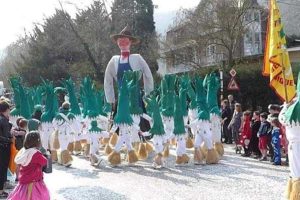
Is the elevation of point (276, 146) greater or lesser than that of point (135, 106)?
lesser

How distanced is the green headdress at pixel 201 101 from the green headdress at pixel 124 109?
1506mm

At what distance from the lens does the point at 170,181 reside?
7.99 meters

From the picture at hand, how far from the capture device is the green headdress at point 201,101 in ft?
31.9

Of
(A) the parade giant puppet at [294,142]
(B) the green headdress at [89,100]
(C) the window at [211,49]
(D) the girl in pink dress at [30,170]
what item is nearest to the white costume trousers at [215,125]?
(B) the green headdress at [89,100]

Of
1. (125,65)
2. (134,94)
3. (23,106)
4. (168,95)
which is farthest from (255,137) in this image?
(23,106)

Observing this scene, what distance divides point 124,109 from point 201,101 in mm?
1662

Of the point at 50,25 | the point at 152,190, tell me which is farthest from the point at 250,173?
the point at 50,25

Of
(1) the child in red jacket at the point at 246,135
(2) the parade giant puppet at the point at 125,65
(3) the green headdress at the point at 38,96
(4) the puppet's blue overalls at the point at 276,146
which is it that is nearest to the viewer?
(4) the puppet's blue overalls at the point at 276,146

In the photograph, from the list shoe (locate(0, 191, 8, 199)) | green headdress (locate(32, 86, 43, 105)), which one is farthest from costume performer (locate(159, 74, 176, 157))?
green headdress (locate(32, 86, 43, 105))

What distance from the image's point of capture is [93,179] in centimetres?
837

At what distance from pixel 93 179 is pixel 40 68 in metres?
25.9

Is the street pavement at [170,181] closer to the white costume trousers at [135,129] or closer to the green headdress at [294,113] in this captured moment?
the white costume trousers at [135,129]

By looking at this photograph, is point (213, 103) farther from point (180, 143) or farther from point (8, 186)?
point (8, 186)

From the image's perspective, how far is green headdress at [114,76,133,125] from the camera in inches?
380
